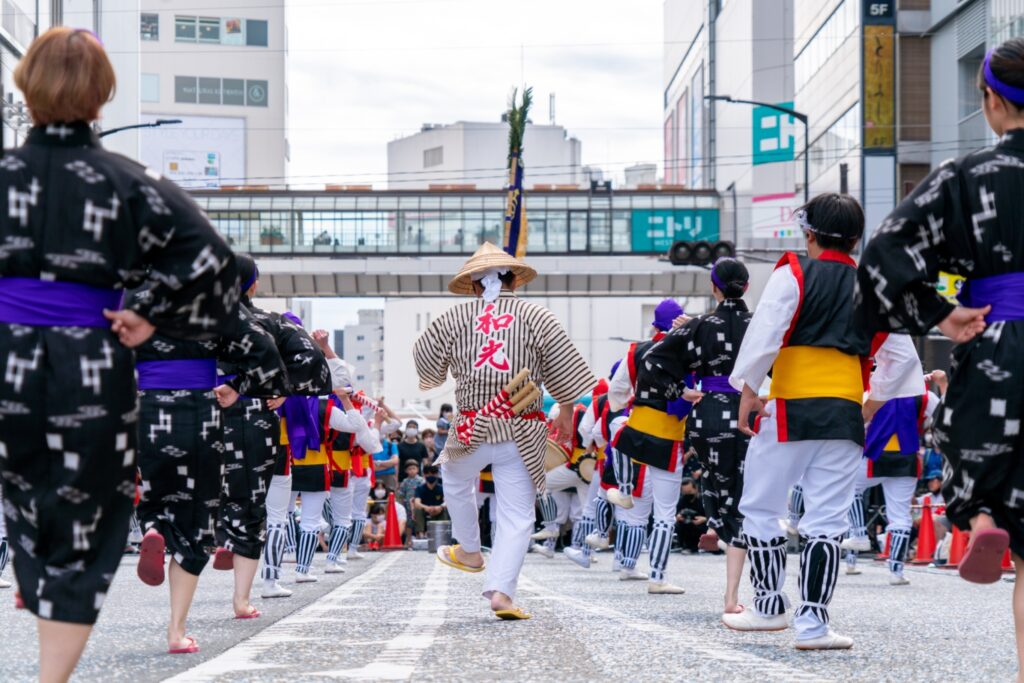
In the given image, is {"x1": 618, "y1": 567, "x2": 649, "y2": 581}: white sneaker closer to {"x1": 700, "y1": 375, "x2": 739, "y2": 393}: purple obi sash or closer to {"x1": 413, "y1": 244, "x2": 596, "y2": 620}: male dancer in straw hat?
{"x1": 700, "y1": 375, "x2": 739, "y2": 393}: purple obi sash

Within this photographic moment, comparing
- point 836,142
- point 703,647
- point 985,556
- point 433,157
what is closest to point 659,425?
point 703,647

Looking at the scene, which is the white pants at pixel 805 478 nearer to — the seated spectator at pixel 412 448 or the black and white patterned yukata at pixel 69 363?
the black and white patterned yukata at pixel 69 363

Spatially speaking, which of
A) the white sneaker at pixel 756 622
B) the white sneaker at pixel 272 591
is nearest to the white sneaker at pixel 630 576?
the white sneaker at pixel 272 591

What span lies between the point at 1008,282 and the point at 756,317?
2.39 meters

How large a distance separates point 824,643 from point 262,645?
2317mm

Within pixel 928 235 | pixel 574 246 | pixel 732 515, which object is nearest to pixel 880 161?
pixel 574 246

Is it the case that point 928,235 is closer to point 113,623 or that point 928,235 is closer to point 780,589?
point 780,589

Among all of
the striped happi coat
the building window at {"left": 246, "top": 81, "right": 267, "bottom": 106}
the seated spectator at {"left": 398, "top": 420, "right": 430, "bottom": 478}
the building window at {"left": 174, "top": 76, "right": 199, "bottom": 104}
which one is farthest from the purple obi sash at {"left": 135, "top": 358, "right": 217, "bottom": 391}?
the building window at {"left": 174, "top": 76, "right": 199, "bottom": 104}

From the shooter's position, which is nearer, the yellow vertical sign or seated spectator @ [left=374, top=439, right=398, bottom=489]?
seated spectator @ [left=374, top=439, right=398, bottom=489]

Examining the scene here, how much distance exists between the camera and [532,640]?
6633 millimetres

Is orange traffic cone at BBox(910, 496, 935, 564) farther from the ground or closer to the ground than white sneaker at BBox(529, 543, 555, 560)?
farther from the ground

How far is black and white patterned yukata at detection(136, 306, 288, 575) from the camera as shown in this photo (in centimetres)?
658

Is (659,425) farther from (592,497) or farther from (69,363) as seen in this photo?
(69,363)

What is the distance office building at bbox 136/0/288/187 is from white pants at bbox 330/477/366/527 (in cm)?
9360
